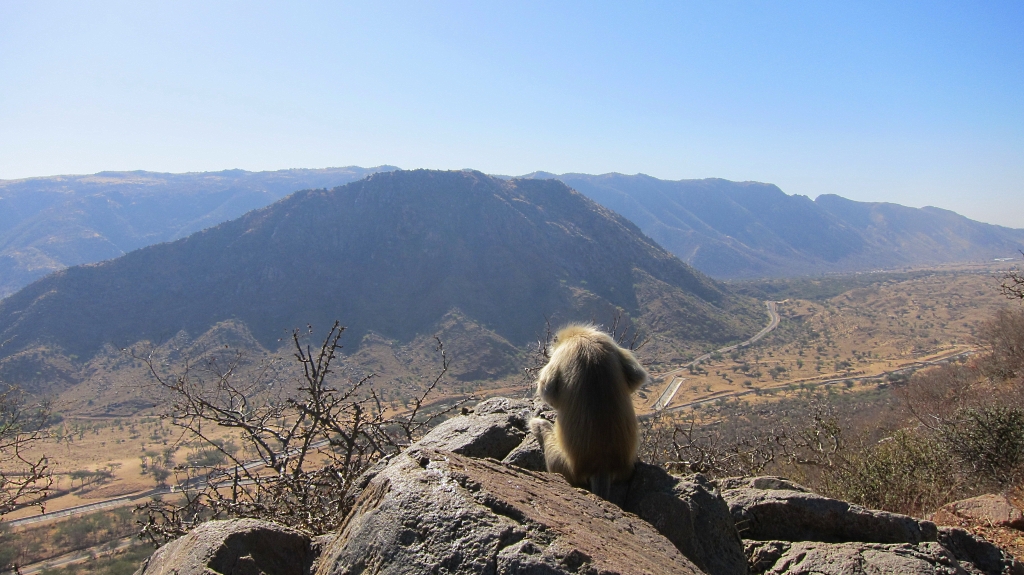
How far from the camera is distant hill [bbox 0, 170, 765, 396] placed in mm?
52500

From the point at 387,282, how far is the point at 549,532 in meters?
64.2

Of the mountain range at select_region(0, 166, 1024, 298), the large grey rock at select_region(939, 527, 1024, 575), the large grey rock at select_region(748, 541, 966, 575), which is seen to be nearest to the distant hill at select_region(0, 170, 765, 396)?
the large grey rock at select_region(939, 527, 1024, 575)

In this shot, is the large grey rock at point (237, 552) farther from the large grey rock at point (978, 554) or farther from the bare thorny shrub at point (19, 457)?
the large grey rock at point (978, 554)

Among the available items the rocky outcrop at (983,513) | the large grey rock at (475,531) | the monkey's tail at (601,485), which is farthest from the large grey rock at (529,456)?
the rocky outcrop at (983,513)

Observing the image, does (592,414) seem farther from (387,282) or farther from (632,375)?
(387,282)

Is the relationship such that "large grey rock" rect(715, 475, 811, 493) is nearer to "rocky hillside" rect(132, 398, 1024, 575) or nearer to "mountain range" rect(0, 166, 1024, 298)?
"rocky hillside" rect(132, 398, 1024, 575)

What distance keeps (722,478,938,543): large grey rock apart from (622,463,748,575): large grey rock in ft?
1.96

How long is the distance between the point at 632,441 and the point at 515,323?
181 ft

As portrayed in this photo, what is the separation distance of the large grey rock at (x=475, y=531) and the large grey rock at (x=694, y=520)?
1.80ft

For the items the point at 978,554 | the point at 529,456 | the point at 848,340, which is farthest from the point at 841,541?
the point at 848,340

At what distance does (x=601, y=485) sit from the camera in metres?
3.59

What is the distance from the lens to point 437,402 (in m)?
38.6

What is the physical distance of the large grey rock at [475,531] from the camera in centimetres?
202

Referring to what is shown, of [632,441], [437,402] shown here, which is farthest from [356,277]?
[632,441]
